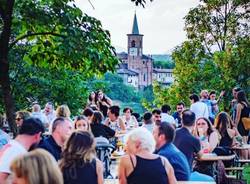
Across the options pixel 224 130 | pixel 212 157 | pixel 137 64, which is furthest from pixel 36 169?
pixel 137 64

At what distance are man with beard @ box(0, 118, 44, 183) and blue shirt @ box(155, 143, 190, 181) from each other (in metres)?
1.88

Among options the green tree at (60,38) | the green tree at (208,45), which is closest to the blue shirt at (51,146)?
the green tree at (60,38)

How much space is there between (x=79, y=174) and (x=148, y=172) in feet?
2.28

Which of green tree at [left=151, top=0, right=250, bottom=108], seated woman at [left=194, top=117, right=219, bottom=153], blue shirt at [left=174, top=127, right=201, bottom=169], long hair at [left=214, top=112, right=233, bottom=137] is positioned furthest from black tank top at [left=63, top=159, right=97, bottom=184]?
green tree at [left=151, top=0, right=250, bottom=108]

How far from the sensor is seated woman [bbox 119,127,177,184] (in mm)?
6695

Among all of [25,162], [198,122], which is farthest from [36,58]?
[25,162]

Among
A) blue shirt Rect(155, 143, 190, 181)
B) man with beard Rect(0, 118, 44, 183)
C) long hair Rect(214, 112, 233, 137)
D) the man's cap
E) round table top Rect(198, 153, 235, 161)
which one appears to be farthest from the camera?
long hair Rect(214, 112, 233, 137)

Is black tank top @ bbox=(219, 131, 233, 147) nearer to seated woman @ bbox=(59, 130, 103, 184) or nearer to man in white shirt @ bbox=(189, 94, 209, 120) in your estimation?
man in white shirt @ bbox=(189, 94, 209, 120)

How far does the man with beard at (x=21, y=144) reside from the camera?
6.07m

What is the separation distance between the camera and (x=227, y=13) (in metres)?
34.8

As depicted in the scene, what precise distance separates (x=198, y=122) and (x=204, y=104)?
4889 millimetres

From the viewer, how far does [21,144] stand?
6.32 m

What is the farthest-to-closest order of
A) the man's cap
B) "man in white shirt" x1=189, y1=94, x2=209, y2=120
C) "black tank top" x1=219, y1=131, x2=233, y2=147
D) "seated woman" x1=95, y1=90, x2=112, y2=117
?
"seated woman" x1=95, y1=90, x2=112, y2=117 < "man in white shirt" x1=189, y1=94, x2=209, y2=120 < "black tank top" x1=219, y1=131, x2=233, y2=147 < the man's cap

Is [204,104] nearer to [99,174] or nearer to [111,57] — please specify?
[111,57]
